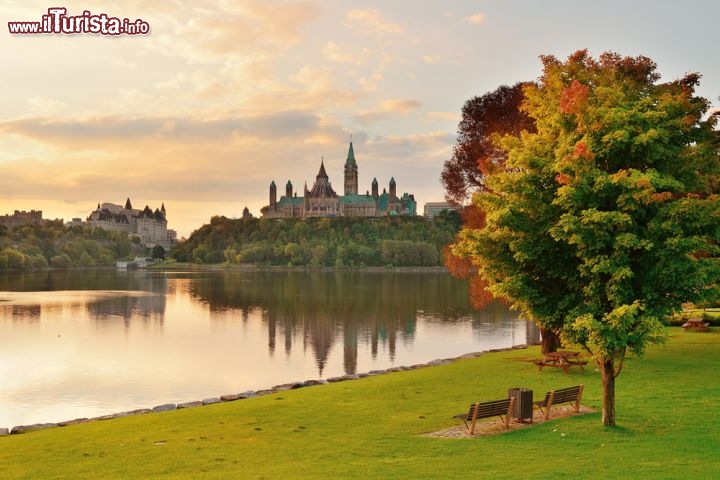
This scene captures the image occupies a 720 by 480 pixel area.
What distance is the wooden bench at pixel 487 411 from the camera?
15.0 meters

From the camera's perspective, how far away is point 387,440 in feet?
49.0

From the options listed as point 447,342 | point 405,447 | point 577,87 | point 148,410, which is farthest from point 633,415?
Answer: point 447,342

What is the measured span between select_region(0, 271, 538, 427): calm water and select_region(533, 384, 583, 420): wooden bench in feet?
45.2

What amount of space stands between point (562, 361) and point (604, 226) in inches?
411

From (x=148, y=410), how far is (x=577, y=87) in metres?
15.5

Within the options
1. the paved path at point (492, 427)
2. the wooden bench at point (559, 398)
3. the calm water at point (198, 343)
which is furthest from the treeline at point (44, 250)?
the wooden bench at point (559, 398)

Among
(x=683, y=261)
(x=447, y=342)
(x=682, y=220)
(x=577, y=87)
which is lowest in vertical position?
(x=447, y=342)

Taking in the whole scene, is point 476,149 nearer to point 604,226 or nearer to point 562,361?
point 562,361

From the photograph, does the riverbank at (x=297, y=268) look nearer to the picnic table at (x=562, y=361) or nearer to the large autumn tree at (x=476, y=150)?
the large autumn tree at (x=476, y=150)

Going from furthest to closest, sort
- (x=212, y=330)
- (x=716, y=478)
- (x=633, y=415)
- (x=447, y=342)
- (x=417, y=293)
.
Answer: (x=417, y=293) < (x=212, y=330) < (x=447, y=342) < (x=633, y=415) < (x=716, y=478)

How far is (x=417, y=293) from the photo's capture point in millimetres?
83062

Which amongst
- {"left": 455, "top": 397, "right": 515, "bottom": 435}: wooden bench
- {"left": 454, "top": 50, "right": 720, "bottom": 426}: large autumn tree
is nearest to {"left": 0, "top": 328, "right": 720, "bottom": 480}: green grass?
{"left": 455, "top": 397, "right": 515, "bottom": 435}: wooden bench

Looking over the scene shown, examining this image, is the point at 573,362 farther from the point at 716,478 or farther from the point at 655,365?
the point at 716,478

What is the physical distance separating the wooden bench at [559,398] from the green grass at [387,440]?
1.42ft
